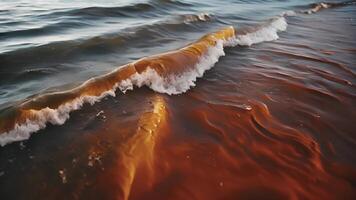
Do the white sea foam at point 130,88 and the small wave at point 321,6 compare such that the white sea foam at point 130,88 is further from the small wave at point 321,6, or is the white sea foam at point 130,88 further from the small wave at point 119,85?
the small wave at point 321,6

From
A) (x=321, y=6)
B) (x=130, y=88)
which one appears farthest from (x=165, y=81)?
(x=321, y=6)

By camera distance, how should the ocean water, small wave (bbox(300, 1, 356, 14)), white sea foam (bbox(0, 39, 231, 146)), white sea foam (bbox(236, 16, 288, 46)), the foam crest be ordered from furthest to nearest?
small wave (bbox(300, 1, 356, 14)), white sea foam (bbox(236, 16, 288, 46)), the foam crest, white sea foam (bbox(0, 39, 231, 146)), the ocean water

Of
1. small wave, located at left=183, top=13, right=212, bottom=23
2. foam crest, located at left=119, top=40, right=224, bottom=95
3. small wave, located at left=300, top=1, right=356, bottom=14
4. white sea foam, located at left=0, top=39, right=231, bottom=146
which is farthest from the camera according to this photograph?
small wave, located at left=300, top=1, right=356, bottom=14

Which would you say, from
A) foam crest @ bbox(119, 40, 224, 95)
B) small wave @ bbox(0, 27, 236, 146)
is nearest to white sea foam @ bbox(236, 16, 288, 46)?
small wave @ bbox(0, 27, 236, 146)

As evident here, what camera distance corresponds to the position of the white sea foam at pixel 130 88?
348 centimetres

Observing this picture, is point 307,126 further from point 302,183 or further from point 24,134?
point 24,134

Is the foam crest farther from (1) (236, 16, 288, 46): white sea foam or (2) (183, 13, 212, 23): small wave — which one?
(2) (183, 13, 212, 23): small wave

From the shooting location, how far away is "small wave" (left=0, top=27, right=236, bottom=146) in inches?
141

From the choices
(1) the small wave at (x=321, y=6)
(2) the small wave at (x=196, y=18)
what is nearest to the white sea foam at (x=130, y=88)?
(2) the small wave at (x=196, y=18)

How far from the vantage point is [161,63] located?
5.21 m

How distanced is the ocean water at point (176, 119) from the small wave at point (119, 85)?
2 cm

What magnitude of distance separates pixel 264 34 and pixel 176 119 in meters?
5.17

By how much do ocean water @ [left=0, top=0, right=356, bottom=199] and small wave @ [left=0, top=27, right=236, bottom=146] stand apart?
0.02 metres

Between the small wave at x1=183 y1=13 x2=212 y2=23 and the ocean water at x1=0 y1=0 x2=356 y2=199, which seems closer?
the ocean water at x1=0 y1=0 x2=356 y2=199
